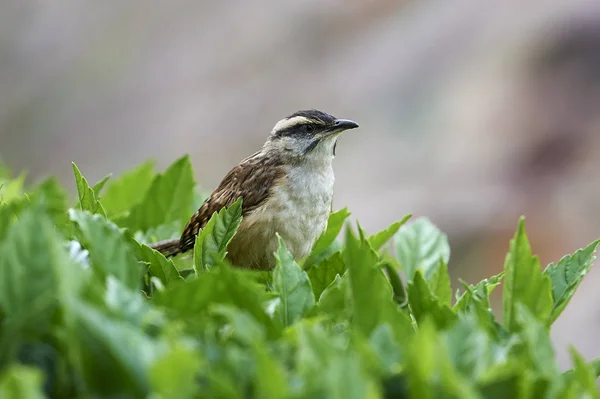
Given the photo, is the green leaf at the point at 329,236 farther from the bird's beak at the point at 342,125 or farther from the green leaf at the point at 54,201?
the bird's beak at the point at 342,125

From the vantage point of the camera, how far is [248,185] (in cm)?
447

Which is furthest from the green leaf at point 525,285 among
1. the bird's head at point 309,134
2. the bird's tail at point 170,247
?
the bird's head at point 309,134

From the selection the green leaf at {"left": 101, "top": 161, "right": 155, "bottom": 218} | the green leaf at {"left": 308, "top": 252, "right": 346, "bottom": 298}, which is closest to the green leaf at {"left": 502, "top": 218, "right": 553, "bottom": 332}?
the green leaf at {"left": 308, "top": 252, "right": 346, "bottom": 298}

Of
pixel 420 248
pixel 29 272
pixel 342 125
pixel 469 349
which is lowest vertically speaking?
pixel 469 349

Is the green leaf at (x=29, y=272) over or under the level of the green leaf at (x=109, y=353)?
over

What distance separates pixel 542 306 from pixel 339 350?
0.93 m

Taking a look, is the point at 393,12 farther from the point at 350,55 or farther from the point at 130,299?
the point at 130,299

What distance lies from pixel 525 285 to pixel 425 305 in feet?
0.93

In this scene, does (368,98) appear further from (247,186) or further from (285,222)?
(285,222)

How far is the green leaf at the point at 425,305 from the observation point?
2.32 metres

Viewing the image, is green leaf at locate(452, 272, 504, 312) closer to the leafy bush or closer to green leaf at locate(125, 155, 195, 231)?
the leafy bush

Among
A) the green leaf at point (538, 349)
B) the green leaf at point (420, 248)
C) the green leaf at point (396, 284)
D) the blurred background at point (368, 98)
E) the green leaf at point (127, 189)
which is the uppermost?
the blurred background at point (368, 98)

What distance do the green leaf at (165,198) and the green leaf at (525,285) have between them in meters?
1.77

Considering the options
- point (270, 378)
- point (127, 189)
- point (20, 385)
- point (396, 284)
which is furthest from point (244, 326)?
point (127, 189)
